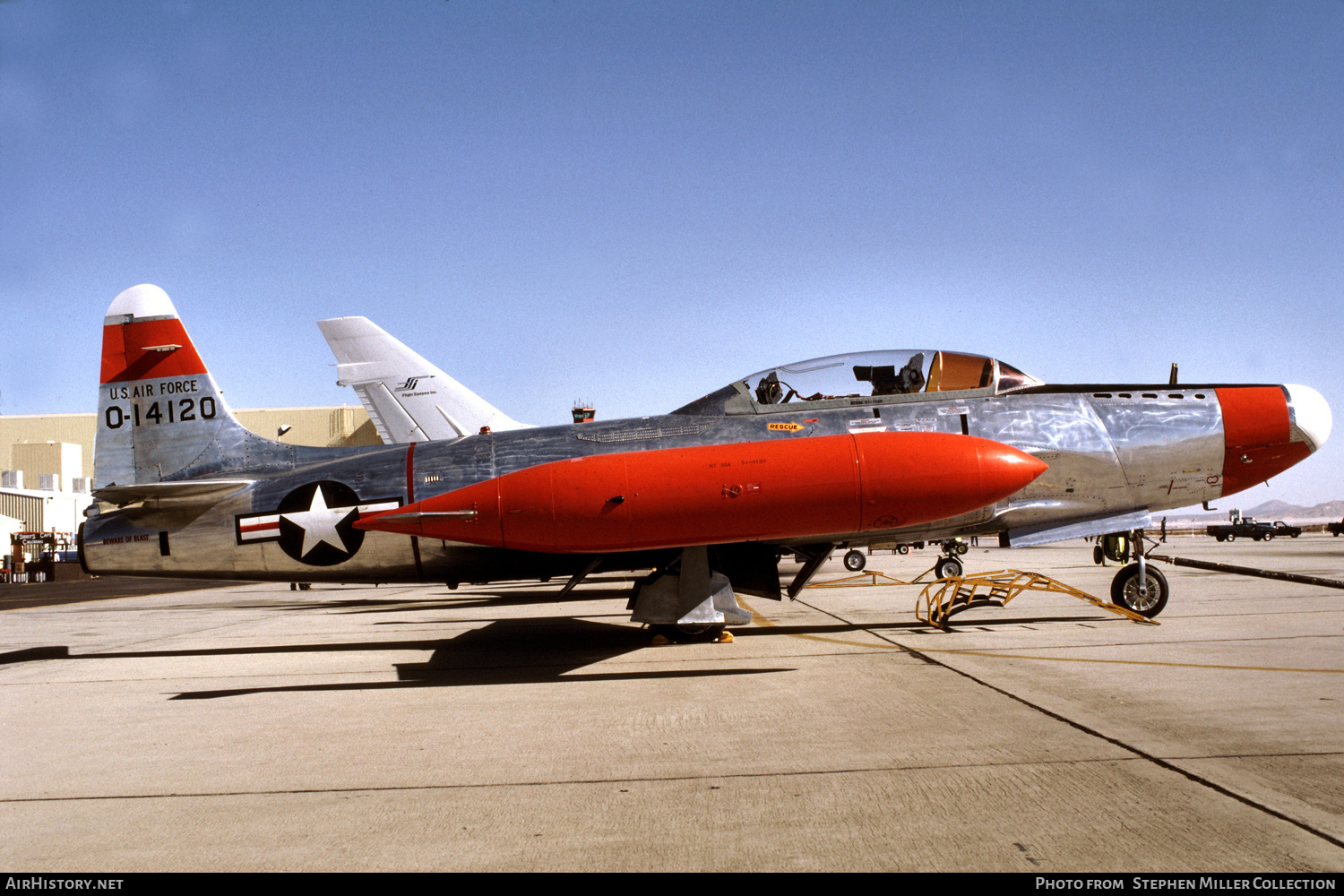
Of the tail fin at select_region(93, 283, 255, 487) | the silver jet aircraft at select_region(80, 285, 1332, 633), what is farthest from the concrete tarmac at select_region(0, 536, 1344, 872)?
the tail fin at select_region(93, 283, 255, 487)

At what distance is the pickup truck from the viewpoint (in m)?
57.9

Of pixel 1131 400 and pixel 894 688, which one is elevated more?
pixel 1131 400

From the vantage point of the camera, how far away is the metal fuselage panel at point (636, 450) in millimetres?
8625

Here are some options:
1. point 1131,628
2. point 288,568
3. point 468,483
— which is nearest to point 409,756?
point 468,483

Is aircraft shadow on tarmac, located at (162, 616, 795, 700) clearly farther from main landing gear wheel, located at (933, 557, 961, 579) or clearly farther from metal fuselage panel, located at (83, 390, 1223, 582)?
main landing gear wheel, located at (933, 557, 961, 579)

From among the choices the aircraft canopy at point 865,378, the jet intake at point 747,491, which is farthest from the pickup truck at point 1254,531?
the jet intake at point 747,491

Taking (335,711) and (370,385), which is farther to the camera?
(370,385)

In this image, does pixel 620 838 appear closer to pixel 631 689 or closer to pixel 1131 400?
pixel 631 689

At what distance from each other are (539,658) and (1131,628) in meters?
6.31

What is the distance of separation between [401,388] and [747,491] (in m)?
14.0

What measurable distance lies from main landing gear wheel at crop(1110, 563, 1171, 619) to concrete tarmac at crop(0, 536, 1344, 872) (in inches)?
10.6

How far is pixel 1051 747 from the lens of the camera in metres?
4.53

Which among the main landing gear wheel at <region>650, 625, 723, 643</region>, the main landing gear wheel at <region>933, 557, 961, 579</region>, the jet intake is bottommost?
the main landing gear wheel at <region>933, 557, 961, 579</region>
